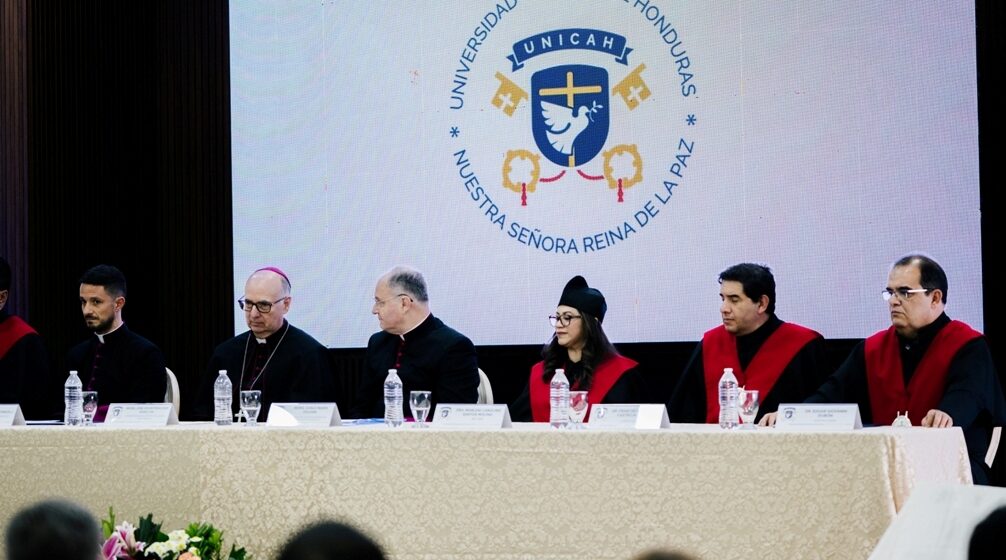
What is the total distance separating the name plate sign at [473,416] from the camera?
4039 millimetres

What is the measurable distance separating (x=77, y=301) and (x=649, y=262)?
2951 mm

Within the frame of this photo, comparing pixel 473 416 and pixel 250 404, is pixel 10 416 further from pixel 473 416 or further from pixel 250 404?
pixel 473 416

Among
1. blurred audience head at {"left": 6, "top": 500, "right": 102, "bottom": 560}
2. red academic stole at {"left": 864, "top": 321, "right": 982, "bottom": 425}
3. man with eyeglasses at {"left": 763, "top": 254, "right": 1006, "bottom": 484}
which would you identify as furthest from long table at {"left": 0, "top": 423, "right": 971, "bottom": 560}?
blurred audience head at {"left": 6, "top": 500, "right": 102, "bottom": 560}

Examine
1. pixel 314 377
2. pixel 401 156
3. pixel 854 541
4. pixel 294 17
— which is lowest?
pixel 854 541

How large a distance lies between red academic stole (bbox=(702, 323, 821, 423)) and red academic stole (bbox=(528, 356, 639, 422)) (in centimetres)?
30

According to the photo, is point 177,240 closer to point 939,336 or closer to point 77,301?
point 77,301

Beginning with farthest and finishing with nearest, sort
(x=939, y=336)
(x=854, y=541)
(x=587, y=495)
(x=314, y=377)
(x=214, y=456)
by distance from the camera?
(x=314, y=377)
(x=939, y=336)
(x=214, y=456)
(x=587, y=495)
(x=854, y=541)

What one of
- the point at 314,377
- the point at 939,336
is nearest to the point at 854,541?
the point at 939,336

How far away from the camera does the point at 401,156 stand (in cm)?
663

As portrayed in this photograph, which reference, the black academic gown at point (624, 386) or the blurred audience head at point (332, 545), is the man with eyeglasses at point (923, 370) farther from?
the blurred audience head at point (332, 545)

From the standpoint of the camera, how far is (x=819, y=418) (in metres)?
3.74

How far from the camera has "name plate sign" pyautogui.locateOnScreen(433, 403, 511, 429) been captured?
404cm

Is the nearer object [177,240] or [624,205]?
[624,205]

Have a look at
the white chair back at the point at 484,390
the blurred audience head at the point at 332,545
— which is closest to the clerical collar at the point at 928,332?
the white chair back at the point at 484,390
